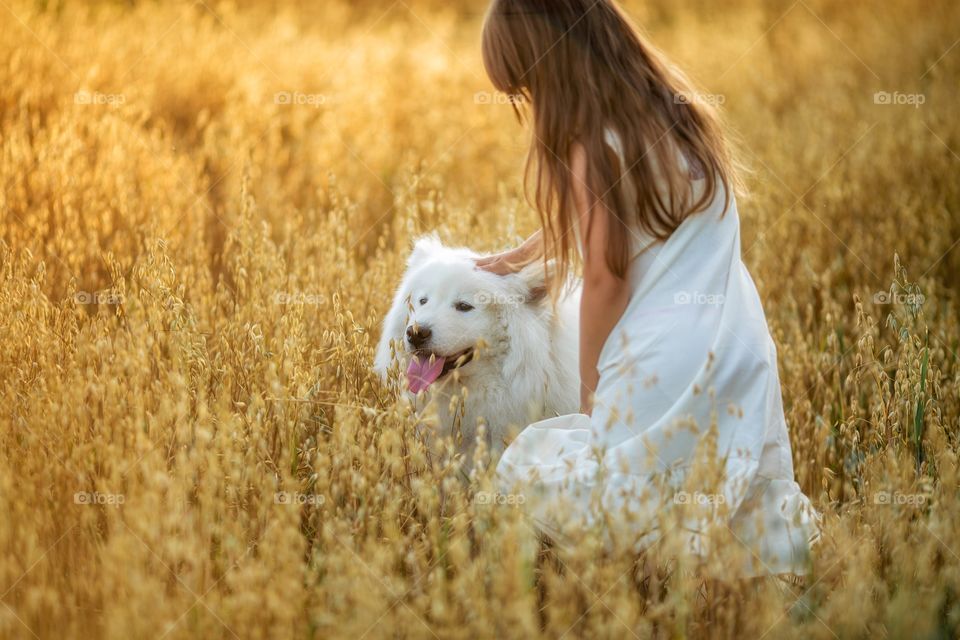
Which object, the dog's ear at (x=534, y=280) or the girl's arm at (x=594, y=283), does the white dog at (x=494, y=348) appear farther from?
the girl's arm at (x=594, y=283)

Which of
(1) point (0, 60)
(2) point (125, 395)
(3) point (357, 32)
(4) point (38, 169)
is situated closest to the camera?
(2) point (125, 395)

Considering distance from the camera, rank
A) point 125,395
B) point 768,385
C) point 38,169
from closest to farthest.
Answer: point 768,385, point 125,395, point 38,169

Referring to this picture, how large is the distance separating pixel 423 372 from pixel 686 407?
88cm

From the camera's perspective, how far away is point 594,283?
97.7 inches

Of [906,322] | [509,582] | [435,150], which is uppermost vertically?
[435,150]

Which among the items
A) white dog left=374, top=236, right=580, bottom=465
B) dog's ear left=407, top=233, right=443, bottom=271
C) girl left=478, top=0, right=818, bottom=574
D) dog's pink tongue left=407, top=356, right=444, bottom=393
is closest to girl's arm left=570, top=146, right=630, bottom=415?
girl left=478, top=0, right=818, bottom=574

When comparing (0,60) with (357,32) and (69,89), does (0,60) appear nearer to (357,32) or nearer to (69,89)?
(69,89)

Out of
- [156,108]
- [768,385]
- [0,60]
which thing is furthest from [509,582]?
[156,108]

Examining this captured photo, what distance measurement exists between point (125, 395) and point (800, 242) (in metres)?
3.75

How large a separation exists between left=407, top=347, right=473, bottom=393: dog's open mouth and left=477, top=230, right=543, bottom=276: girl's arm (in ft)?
0.92

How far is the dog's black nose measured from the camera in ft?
9.37

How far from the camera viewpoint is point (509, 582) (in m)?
1.84

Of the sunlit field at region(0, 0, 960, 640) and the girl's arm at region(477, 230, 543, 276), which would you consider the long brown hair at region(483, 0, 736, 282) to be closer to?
the girl's arm at region(477, 230, 543, 276)

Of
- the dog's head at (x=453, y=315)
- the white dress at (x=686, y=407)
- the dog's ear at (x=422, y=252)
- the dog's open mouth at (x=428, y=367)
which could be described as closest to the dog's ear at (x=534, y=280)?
the dog's head at (x=453, y=315)
